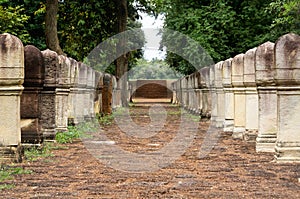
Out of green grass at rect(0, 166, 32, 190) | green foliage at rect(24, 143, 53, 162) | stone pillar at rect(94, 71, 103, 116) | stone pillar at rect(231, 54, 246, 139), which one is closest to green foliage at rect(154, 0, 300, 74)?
stone pillar at rect(94, 71, 103, 116)

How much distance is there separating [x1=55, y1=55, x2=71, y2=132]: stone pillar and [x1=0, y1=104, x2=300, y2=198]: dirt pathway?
2.46m

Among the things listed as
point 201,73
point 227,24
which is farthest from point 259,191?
point 227,24

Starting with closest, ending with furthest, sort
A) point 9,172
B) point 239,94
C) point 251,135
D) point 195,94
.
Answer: point 9,172
point 251,135
point 239,94
point 195,94

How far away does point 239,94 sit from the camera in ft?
36.0

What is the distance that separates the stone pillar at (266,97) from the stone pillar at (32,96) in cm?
311

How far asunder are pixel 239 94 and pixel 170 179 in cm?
510

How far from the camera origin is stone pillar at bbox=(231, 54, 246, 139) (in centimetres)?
1066

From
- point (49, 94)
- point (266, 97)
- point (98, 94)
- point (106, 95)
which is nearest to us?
point (266, 97)

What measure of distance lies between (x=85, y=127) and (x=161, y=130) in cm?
179

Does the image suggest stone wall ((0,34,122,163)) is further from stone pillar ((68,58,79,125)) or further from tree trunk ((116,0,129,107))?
tree trunk ((116,0,129,107))

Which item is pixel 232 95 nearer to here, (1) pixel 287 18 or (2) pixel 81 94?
(2) pixel 81 94

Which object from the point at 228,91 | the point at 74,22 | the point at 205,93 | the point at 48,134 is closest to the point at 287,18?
the point at 205,93

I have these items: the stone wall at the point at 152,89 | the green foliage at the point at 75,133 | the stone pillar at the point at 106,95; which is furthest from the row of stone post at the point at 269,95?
the stone wall at the point at 152,89

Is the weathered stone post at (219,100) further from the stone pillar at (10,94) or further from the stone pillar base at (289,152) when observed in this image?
the stone pillar at (10,94)
